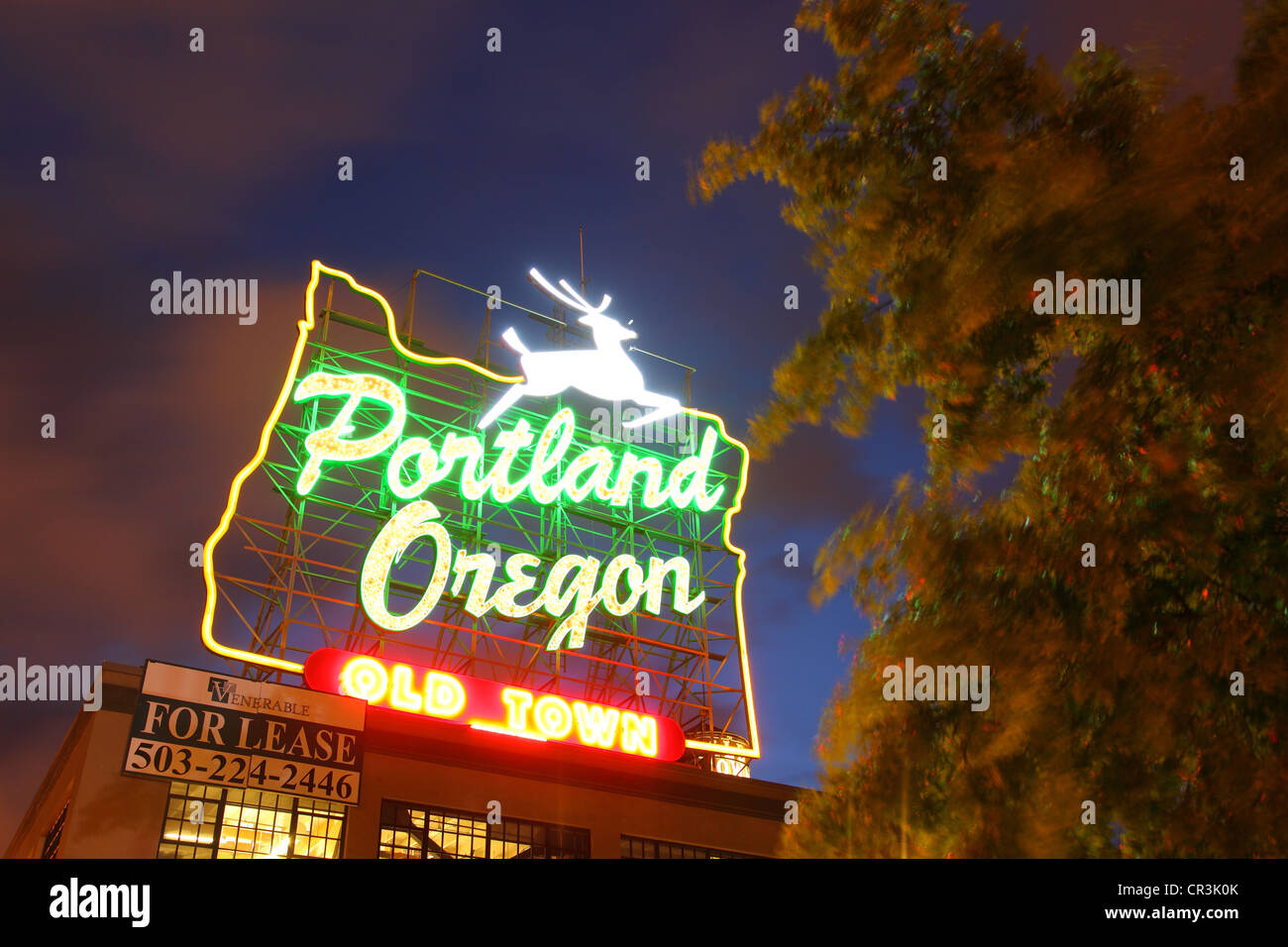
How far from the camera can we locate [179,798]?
18141 mm

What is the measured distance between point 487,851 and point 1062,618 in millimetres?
16385

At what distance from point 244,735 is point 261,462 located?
5.57 meters

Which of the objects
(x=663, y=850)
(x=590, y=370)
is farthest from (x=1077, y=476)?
(x=590, y=370)

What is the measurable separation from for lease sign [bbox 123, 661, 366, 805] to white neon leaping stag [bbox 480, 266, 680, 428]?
8.67 m

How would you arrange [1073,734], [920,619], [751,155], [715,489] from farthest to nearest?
[715,489] < [751,155] < [920,619] < [1073,734]

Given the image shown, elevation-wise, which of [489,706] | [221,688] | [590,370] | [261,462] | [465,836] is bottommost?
[465,836]

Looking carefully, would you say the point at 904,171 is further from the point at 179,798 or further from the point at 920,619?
the point at 179,798

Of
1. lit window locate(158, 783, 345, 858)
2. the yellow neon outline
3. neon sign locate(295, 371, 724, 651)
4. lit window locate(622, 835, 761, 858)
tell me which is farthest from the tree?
lit window locate(622, 835, 761, 858)

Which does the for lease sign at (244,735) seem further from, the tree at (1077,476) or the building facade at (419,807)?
the tree at (1077,476)

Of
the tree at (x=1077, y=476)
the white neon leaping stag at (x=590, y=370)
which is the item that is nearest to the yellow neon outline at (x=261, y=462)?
the white neon leaping stag at (x=590, y=370)

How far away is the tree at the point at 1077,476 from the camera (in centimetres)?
636

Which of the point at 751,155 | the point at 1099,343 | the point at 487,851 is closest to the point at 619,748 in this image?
the point at 487,851

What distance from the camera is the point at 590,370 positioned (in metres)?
27.4

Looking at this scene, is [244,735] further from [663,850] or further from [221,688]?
[663,850]
